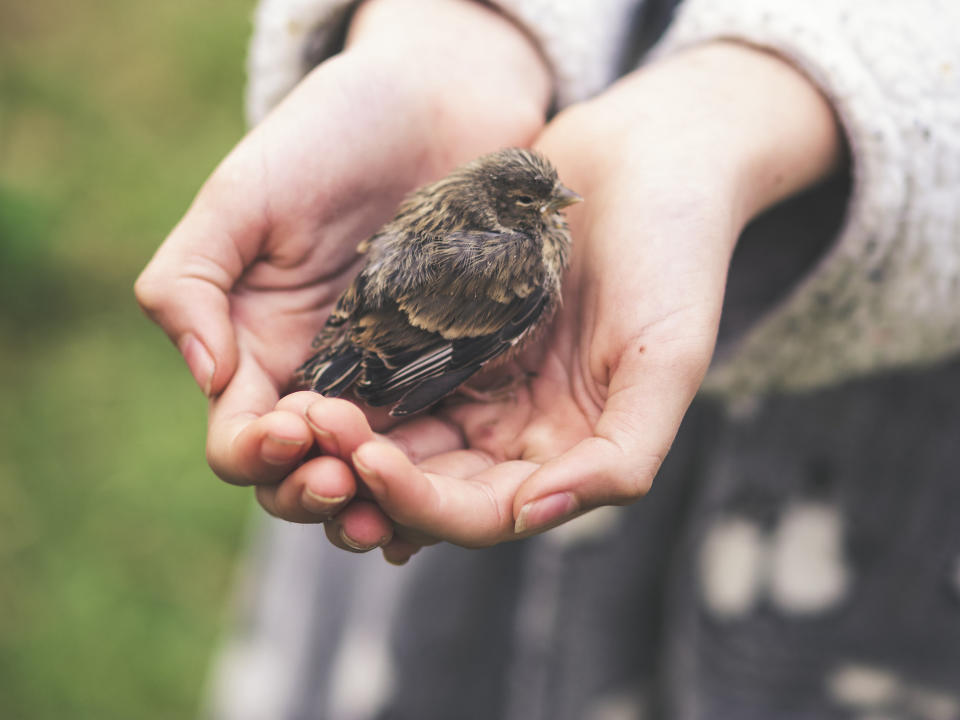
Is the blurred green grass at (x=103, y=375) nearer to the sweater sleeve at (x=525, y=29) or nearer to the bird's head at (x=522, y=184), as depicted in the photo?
the sweater sleeve at (x=525, y=29)

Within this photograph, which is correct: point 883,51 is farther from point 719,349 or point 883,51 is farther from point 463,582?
point 463,582

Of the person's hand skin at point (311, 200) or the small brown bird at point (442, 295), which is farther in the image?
the small brown bird at point (442, 295)

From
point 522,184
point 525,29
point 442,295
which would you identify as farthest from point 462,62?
point 442,295

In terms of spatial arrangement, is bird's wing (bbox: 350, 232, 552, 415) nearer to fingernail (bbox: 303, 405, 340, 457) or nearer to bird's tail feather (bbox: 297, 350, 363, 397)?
bird's tail feather (bbox: 297, 350, 363, 397)

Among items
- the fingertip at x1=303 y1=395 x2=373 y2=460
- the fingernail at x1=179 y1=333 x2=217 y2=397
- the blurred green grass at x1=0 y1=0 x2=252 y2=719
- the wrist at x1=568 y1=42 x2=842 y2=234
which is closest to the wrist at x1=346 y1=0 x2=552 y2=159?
the wrist at x1=568 y1=42 x2=842 y2=234

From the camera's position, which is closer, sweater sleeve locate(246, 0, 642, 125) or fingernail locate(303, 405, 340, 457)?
fingernail locate(303, 405, 340, 457)

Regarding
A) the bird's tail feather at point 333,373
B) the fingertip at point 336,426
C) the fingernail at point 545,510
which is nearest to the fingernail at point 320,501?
the fingertip at point 336,426

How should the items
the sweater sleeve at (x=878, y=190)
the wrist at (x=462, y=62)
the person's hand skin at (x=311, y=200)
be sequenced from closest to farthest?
1. the person's hand skin at (x=311, y=200)
2. the sweater sleeve at (x=878, y=190)
3. the wrist at (x=462, y=62)
